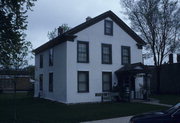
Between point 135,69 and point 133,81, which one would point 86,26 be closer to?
point 135,69

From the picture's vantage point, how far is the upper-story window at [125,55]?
26078 mm

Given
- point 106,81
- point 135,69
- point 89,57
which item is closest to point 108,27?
point 89,57

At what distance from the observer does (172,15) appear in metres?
33.2

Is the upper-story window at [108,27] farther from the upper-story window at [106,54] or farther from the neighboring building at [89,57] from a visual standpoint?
the upper-story window at [106,54]

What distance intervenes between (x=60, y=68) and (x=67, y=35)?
3376 millimetres

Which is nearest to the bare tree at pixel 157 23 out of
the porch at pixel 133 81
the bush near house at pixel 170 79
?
the bush near house at pixel 170 79

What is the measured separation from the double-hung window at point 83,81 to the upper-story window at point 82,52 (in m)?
1.10

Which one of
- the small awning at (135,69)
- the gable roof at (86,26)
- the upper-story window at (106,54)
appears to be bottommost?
the small awning at (135,69)

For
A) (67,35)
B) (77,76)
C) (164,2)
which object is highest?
(164,2)

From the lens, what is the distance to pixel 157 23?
1316 inches

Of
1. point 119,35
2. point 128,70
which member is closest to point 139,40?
point 119,35

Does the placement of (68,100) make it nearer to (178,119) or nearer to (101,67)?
(101,67)

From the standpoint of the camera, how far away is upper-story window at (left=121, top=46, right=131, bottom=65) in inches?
1027

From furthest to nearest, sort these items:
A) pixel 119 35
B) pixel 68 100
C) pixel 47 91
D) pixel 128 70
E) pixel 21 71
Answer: pixel 47 91
pixel 119 35
pixel 128 70
pixel 68 100
pixel 21 71
